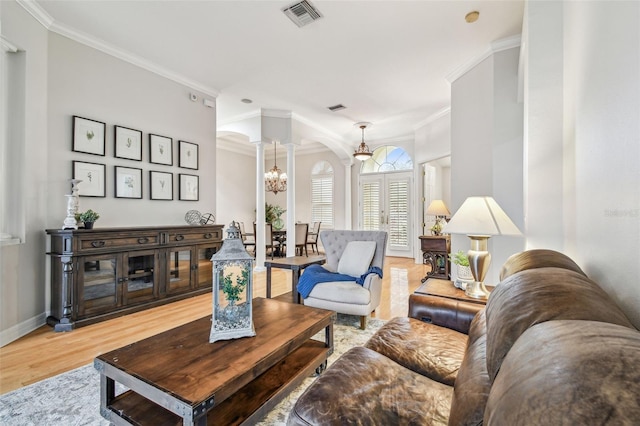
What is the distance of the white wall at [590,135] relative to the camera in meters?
0.86

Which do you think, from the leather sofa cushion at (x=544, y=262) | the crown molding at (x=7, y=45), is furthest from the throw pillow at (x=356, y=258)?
the crown molding at (x=7, y=45)

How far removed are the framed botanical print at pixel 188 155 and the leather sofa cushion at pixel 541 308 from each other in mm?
4289

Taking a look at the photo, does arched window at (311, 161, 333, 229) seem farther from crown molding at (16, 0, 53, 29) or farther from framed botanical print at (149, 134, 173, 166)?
crown molding at (16, 0, 53, 29)

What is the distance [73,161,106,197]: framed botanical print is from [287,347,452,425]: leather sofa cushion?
11.2 feet

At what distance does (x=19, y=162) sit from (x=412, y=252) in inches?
273

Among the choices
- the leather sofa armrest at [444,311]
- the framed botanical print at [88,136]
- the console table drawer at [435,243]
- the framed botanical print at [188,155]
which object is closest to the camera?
the leather sofa armrest at [444,311]

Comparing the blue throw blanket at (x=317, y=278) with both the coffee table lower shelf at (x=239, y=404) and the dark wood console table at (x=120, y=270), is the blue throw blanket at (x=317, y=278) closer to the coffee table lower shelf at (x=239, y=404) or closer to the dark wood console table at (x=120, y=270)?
the coffee table lower shelf at (x=239, y=404)

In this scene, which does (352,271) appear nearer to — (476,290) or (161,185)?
(476,290)

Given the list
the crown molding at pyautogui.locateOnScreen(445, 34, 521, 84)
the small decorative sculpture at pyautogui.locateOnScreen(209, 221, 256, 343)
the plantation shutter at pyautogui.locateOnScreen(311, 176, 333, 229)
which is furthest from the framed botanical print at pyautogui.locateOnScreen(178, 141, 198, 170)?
the plantation shutter at pyautogui.locateOnScreen(311, 176, 333, 229)

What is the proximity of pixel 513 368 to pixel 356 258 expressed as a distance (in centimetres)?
262

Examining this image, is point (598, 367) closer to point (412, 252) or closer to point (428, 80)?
point (428, 80)

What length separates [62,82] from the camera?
302 cm

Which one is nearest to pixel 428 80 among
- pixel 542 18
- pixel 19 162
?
pixel 542 18

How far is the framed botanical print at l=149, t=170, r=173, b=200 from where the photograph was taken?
3816mm
